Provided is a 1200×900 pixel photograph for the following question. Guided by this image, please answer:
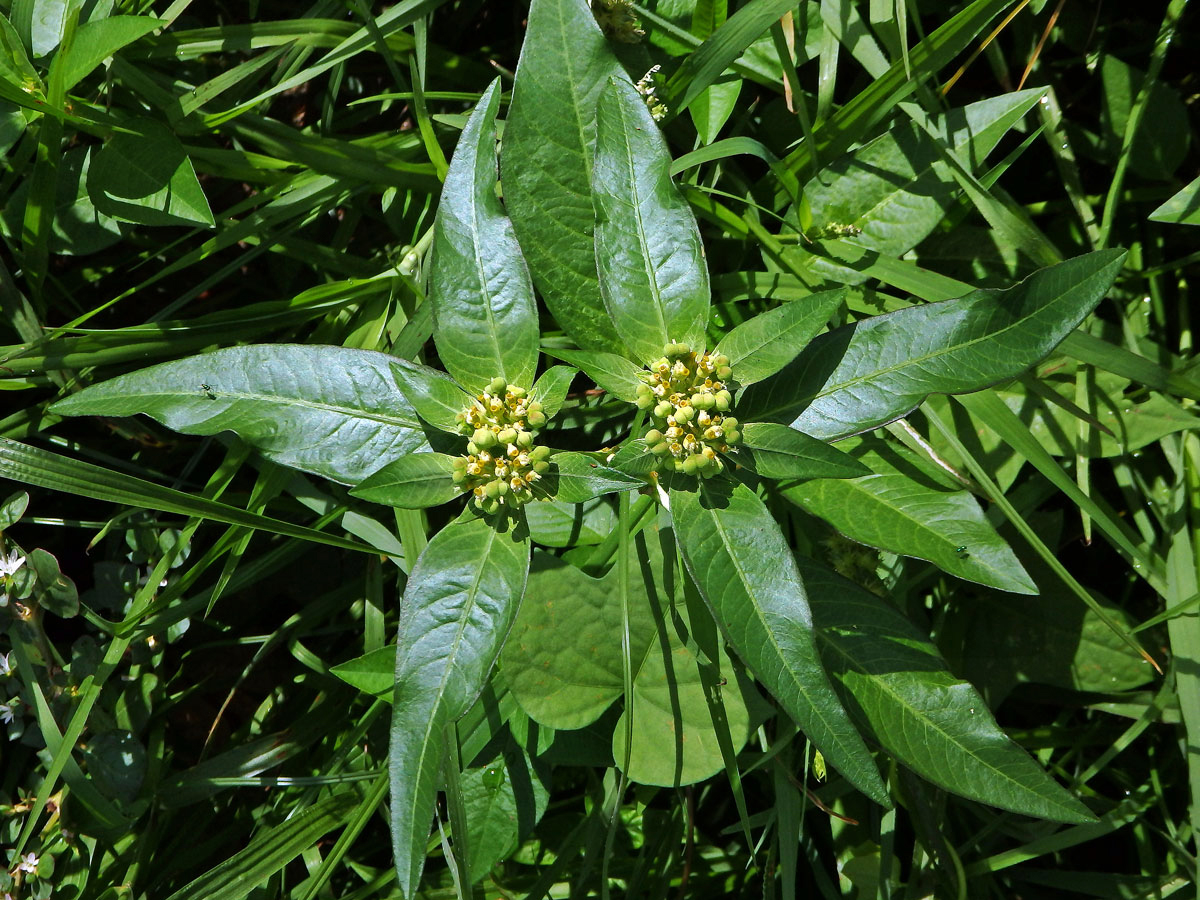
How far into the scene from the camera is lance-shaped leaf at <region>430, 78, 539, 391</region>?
6.25ft

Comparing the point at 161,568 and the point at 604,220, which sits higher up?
the point at 604,220

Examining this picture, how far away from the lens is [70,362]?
8.19ft

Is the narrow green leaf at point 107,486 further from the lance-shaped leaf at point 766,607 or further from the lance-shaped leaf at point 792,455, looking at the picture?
the lance-shaped leaf at point 792,455

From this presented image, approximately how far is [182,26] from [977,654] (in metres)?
3.20

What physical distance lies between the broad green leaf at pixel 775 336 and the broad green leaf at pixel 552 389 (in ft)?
1.07

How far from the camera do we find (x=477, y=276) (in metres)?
1.94

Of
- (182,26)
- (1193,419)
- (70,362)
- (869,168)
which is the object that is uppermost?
(182,26)

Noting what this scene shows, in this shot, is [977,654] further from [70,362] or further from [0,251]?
[0,251]

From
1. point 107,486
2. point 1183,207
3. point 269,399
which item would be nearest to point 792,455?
point 269,399

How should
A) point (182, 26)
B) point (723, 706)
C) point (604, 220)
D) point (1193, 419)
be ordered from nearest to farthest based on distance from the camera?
point (604, 220) → point (723, 706) → point (1193, 419) → point (182, 26)

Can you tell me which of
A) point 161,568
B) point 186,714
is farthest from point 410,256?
point 186,714

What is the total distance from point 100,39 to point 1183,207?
272cm

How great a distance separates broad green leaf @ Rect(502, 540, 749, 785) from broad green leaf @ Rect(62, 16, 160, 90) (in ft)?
5.07

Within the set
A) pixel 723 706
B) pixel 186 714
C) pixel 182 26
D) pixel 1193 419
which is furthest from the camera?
pixel 186 714
